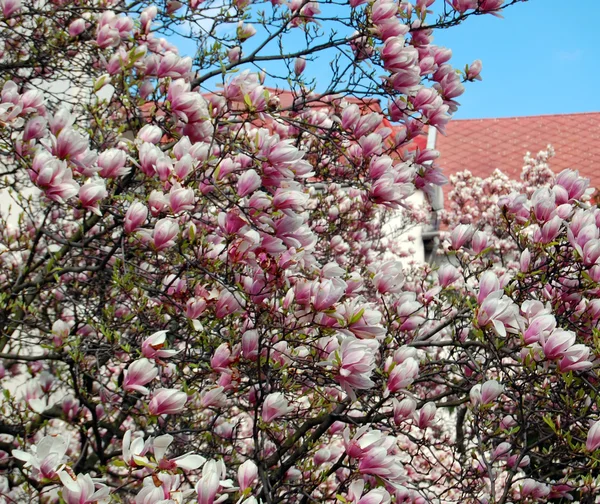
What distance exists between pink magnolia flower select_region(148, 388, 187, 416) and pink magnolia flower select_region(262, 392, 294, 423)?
0.29m

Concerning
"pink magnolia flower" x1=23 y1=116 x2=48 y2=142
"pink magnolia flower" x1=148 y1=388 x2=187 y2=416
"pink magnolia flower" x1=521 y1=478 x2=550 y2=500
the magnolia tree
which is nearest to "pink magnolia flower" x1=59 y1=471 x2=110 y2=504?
the magnolia tree

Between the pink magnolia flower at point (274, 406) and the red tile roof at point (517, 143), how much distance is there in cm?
1294

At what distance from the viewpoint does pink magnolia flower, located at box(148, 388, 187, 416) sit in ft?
6.66

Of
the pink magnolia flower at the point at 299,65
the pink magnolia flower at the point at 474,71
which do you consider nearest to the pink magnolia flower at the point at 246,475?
the pink magnolia flower at the point at 299,65

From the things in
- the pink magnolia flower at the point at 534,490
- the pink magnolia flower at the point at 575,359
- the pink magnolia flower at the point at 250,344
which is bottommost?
the pink magnolia flower at the point at 534,490

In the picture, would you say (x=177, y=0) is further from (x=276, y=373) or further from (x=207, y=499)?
(x=207, y=499)

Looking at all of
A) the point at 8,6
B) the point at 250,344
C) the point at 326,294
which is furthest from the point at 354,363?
the point at 8,6

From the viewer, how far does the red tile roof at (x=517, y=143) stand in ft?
49.1

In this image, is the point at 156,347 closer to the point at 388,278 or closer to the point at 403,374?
the point at 403,374

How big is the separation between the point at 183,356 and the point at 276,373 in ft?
1.67

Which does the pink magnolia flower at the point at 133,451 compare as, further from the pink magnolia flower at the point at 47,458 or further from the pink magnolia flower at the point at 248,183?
the pink magnolia flower at the point at 248,183

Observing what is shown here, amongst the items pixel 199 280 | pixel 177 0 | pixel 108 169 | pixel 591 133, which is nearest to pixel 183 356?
pixel 199 280

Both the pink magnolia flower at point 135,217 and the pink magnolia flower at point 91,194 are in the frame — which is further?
the pink magnolia flower at point 135,217

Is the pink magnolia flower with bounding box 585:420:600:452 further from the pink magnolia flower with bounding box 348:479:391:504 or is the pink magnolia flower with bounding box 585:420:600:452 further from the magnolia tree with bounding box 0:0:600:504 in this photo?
the pink magnolia flower with bounding box 348:479:391:504
